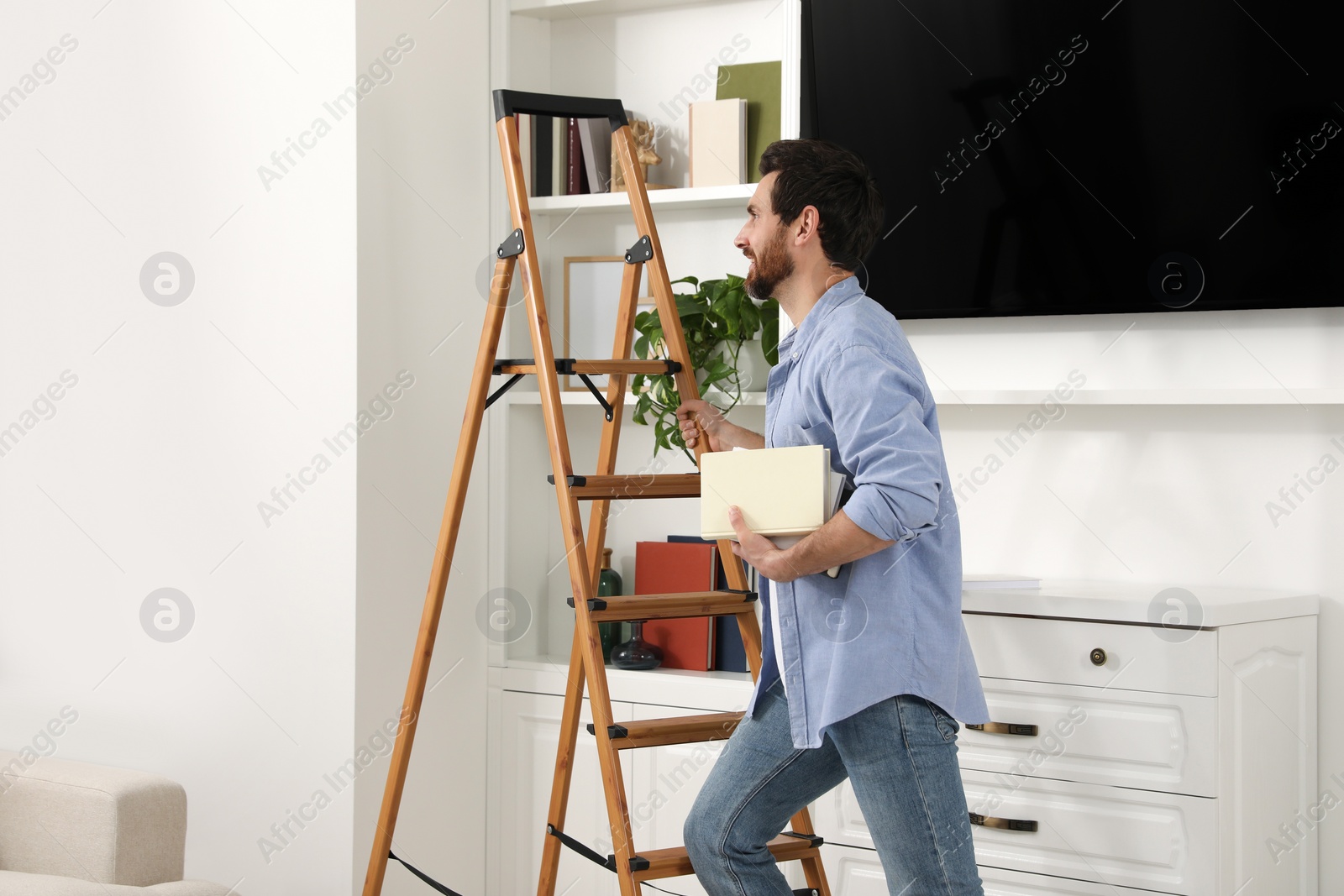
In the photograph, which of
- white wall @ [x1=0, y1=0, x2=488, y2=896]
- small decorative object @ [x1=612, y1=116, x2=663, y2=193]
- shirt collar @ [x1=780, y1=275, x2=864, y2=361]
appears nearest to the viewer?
shirt collar @ [x1=780, y1=275, x2=864, y2=361]

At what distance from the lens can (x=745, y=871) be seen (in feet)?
5.83

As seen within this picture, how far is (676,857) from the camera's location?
196 cm

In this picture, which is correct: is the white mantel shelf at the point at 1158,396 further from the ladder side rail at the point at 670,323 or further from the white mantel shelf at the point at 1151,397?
the ladder side rail at the point at 670,323

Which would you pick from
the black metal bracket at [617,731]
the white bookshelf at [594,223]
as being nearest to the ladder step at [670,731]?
the black metal bracket at [617,731]

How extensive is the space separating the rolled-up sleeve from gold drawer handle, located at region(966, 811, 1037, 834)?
816mm

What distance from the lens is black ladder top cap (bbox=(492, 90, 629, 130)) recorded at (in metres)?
2.25

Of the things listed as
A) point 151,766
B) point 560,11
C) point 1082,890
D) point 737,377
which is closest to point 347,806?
point 151,766

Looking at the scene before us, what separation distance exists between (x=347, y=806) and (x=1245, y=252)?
2068 millimetres

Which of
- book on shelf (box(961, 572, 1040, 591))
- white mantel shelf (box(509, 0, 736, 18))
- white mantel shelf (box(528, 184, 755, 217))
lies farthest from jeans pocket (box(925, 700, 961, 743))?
white mantel shelf (box(509, 0, 736, 18))

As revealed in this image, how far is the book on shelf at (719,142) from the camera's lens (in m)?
2.88

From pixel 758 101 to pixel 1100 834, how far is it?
1.76 meters

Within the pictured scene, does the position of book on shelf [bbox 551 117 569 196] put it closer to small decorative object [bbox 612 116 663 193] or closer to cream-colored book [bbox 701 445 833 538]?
small decorative object [bbox 612 116 663 193]

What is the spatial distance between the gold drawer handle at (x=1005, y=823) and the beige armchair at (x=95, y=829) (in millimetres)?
1302

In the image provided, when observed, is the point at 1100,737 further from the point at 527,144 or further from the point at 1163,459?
the point at 527,144
